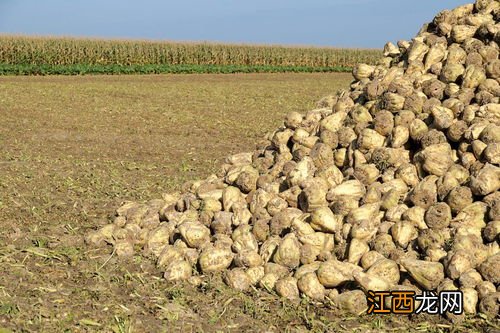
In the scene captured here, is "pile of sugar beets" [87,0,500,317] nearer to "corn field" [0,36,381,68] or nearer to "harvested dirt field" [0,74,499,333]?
"harvested dirt field" [0,74,499,333]

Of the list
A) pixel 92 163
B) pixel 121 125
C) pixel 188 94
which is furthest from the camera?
pixel 188 94

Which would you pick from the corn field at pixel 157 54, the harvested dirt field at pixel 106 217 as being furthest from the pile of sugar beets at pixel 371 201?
the corn field at pixel 157 54

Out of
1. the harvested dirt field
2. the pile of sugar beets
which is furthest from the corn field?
the pile of sugar beets

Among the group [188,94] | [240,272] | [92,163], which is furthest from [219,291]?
[188,94]

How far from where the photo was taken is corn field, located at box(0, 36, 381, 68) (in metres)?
34.2

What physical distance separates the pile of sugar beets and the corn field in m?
30.9

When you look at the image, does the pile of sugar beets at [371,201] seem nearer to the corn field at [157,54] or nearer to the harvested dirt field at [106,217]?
the harvested dirt field at [106,217]

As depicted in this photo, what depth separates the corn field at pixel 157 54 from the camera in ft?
112

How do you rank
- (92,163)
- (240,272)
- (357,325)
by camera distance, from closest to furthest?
(357,325) < (240,272) < (92,163)

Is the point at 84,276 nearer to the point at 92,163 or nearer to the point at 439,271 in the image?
the point at 439,271

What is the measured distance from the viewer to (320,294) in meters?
4.08

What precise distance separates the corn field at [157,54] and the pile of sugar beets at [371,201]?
3094 centimetres

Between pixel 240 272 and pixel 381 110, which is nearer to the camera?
pixel 240 272

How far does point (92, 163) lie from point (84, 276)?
4.38m
